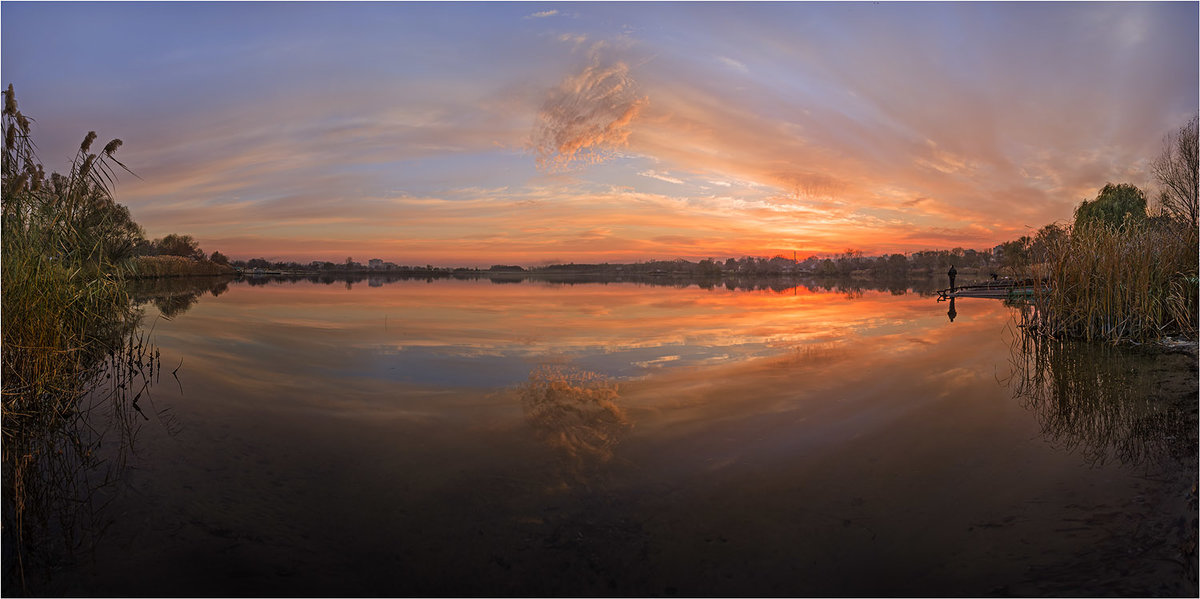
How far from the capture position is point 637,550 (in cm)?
350

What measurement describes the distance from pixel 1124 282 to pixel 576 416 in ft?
41.5

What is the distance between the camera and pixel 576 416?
6.45 m

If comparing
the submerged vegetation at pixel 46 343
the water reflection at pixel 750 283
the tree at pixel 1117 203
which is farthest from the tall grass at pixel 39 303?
the tree at pixel 1117 203

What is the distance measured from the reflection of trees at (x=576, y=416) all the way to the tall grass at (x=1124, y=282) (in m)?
11.1

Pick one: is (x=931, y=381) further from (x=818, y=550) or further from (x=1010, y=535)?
(x=818, y=550)

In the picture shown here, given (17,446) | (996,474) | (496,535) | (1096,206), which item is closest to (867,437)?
(996,474)

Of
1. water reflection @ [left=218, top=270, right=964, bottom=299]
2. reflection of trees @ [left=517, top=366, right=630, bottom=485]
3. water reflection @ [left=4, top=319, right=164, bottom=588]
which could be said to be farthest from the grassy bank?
reflection of trees @ [left=517, top=366, right=630, bottom=485]

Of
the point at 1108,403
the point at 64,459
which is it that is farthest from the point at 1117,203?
the point at 64,459

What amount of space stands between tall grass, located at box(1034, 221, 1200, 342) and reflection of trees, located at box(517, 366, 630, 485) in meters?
11.1

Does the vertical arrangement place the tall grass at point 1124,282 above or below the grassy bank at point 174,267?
below

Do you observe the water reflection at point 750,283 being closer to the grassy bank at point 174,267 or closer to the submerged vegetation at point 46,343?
the grassy bank at point 174,267

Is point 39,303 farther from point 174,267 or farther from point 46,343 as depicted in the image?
point 174,267

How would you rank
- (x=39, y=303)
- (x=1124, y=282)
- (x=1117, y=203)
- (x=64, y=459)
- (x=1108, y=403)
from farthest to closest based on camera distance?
(x=1117, y=203), (x=1124, y=282), (x=1108, y=403), (x=39, y=303), (x=64, y=459)

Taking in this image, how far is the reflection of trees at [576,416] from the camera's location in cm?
506
